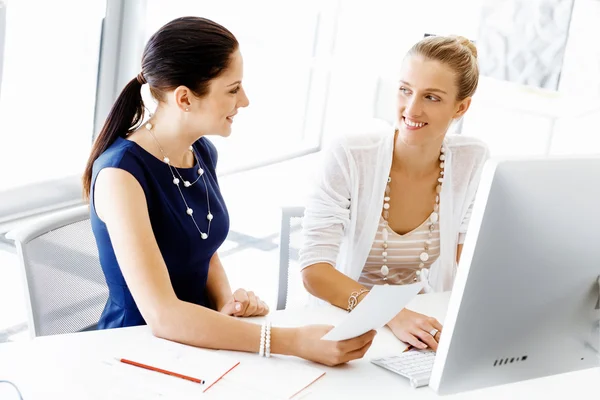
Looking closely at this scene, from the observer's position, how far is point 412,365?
1.61 metres

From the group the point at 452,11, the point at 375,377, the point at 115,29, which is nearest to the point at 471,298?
the point at 375,377

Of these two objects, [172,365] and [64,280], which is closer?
[172,365]

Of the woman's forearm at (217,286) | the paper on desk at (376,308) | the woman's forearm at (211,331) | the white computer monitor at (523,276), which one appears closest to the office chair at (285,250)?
Result: the woman's forearm at (217,286)

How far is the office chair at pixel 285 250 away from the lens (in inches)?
87.2

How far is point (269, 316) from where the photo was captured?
5.98 ft

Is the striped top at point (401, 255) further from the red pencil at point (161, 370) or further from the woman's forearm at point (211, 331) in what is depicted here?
the red pencil at point (161, 370)

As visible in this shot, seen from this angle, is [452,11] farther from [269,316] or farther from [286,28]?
[269,316]

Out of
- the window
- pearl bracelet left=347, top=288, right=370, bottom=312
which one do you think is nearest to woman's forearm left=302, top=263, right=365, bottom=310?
pearl bracelet left=347, top=288, right=370, bottom=312

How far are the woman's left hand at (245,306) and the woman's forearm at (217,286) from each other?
278mm

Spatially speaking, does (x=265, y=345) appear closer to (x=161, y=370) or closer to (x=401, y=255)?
(x=161, y=370)

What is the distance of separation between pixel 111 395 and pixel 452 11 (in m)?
4.97

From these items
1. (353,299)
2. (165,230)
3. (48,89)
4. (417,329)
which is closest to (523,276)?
(417,329)

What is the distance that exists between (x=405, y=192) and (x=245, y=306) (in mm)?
686

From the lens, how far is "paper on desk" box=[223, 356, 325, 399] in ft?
4.79
